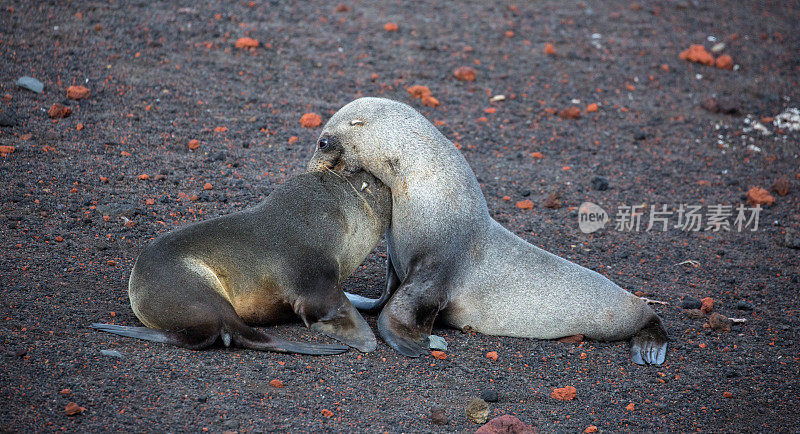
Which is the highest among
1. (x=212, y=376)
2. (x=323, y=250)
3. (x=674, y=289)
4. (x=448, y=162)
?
(x=448, y=162)

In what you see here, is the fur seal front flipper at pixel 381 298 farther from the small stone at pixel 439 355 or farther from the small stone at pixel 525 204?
the small stone at pixel 525 204

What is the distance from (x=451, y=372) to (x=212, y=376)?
1.59 meters

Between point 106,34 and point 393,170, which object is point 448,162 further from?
point 106,34

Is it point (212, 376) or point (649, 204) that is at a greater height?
point (212, 376)

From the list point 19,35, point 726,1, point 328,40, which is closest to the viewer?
point 19,35

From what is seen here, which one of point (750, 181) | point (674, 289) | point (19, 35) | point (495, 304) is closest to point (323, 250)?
point (495, 304)

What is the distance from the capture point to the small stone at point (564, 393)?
5.29m

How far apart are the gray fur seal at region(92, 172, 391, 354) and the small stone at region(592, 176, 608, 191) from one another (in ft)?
11.9

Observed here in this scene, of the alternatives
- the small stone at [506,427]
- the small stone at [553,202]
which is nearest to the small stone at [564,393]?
the small stone at [506,427]

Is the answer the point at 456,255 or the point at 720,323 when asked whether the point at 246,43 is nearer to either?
the point at 456,255

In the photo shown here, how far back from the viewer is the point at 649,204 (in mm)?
8781

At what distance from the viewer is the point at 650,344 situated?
20.0 ft

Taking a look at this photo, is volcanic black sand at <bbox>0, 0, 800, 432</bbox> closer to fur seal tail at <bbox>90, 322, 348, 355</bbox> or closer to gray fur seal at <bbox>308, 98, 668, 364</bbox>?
fur seal tail at <bbox>90, 322, 348, 355</bbox>

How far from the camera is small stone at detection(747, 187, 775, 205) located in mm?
8961
